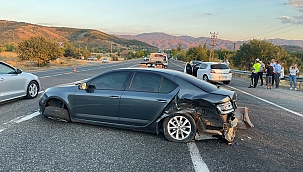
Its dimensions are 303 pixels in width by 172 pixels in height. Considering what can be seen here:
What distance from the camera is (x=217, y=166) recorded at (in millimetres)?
3986

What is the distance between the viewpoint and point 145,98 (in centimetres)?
523

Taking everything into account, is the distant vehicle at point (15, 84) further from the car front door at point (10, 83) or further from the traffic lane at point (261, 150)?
the traffic lane at point (261, 150)

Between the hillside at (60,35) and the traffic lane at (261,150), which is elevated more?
the hillside at (60,35)

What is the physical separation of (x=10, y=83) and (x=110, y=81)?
408 cm

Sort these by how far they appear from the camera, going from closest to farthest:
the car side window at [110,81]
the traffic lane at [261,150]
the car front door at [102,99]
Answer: the traffic lane at [261,150] → the car front door at [102,99] → the car side window at [110,81]

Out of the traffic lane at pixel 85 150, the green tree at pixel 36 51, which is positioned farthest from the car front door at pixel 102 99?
the green tree at pixel 36 51

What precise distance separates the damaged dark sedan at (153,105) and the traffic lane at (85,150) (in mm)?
245

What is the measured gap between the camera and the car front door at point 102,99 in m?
5.50

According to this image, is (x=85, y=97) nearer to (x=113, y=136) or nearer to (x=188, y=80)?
(x=113, y=136)

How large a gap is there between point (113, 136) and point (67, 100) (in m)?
1.46

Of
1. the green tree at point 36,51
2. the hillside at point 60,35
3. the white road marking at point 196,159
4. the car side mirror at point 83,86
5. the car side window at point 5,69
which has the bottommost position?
the white road marking at point 196,159

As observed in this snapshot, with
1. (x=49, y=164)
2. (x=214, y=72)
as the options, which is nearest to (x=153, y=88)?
(x=49, y=164)

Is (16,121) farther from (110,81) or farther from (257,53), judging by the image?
(257,53)

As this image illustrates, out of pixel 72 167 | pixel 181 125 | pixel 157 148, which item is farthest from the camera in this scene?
pixel 181 125
